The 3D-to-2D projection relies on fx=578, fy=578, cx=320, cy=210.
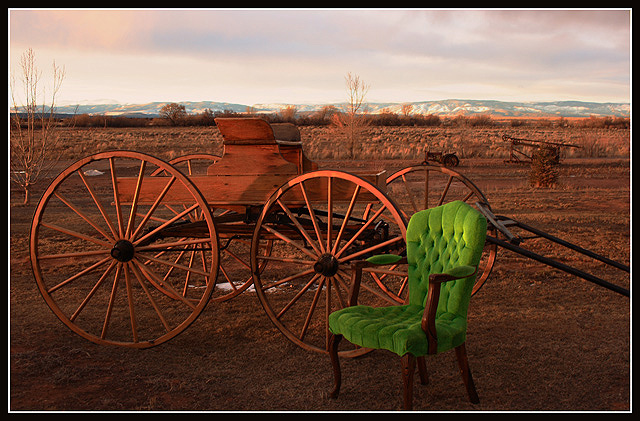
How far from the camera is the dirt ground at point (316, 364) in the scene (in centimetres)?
406

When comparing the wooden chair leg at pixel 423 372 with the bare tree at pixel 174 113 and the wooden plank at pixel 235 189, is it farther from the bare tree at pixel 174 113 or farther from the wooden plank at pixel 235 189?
the bare tree at pixel 174 113

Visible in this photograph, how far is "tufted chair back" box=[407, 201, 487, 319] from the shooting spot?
3779mm

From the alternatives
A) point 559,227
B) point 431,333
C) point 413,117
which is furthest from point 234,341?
point 413,117

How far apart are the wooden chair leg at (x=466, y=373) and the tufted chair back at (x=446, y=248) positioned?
23 cm

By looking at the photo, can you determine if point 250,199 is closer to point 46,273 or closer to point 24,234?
point 46,273

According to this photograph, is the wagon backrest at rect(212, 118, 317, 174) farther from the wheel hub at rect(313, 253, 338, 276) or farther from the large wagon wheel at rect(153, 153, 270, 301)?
the wheel hub at rect(313, 253, 338, 276)

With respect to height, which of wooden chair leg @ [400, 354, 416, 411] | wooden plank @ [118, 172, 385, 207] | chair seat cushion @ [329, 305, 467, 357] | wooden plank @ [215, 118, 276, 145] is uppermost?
wooden plank @ [215, 118, 276, 145]

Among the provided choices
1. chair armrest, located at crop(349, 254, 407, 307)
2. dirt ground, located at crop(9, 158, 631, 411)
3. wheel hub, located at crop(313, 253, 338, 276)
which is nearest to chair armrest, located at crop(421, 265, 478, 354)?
chair armrest, located at crop(349, 254, 407, 307)

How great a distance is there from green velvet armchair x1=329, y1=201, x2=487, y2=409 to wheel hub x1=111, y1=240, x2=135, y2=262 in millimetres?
2002

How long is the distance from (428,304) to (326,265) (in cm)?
127

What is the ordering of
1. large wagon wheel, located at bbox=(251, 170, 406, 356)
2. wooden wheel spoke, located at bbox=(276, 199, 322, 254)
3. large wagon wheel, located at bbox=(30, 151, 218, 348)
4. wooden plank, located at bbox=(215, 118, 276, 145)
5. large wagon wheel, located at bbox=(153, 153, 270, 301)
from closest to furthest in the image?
large wagon wheel, located at bbox=(251, 170, 406, 356) < wooden wheel spoke, located at bbox=(276, 199, 322, 254) < large wagon wheel, located at bbox=(30, 151, 218, 348) < wooden plank, located at bbox=(215, 118, 276, 145) < large wagon wheel, located at bbox=(153, 153, 270, 301)

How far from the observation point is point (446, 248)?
405 cm

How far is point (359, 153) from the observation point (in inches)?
1029

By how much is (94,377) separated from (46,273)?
3.50 metres
